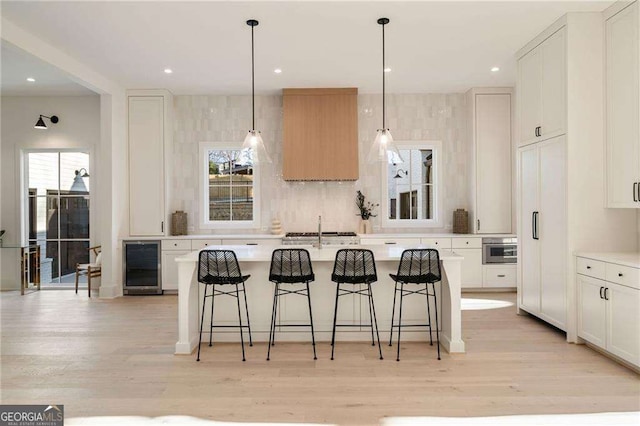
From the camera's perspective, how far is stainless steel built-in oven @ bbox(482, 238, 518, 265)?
6.16m

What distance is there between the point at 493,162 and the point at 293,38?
12.4 feet

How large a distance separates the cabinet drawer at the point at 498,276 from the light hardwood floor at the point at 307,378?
5.66 feet

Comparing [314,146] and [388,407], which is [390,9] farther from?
[388,407]

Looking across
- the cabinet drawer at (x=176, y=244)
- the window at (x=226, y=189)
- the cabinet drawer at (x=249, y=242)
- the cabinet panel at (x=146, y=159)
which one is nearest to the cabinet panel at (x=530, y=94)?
the cabinet drawer at (x=249, y=242)

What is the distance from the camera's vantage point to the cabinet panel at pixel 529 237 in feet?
14.8

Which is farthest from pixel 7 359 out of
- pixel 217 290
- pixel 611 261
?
pixel 611 261

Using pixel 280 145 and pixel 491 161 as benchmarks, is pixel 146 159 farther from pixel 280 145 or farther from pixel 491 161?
pixel 491 161

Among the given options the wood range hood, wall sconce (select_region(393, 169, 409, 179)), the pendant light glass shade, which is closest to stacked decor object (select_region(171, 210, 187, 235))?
the wood range hood

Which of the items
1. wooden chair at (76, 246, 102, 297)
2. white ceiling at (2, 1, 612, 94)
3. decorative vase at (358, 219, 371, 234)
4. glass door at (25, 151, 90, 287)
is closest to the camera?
white ceiling at (2, 1, 612, 94)

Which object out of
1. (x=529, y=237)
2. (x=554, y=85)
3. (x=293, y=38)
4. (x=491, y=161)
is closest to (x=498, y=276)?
(x=529, y=237)

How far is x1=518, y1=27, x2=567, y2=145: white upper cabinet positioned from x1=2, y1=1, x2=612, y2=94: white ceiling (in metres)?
0.24

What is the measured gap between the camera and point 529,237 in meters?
4.66

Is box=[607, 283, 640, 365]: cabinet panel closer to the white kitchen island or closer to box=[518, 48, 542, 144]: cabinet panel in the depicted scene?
the white kitchen island

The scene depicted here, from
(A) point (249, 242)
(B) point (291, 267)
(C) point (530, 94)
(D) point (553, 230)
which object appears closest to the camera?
(B) point (291, 267)
